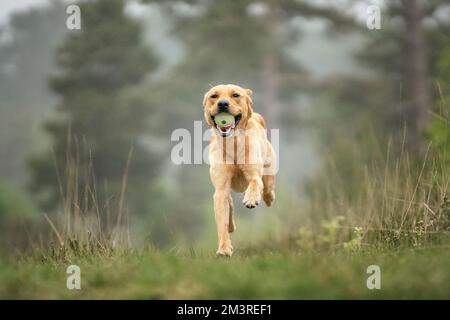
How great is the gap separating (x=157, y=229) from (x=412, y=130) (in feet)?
27.8

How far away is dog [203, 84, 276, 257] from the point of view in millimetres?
5832

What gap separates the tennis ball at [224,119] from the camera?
19.1 feet

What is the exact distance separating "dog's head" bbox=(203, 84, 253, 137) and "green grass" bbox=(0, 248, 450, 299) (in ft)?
3.54

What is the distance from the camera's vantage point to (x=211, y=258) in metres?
5.60

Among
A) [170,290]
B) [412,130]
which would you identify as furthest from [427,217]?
[412,130]

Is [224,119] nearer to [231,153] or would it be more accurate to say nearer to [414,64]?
[231,153]

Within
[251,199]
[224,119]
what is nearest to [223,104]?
[224,119]

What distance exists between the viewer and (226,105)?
5738 millimetres

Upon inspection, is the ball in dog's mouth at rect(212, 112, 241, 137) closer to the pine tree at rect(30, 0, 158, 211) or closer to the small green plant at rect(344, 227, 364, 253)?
the small green plant at rect(344, 227, 364, 253)

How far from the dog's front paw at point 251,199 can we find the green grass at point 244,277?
43 centimetres

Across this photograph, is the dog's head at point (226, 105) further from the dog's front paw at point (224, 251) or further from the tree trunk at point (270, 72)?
the tree trunk at point (270, 72)

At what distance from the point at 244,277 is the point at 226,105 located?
1.62 m

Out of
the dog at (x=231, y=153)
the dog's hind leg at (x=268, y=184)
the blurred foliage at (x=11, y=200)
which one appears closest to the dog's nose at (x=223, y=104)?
the dog at (x=231, y=153)

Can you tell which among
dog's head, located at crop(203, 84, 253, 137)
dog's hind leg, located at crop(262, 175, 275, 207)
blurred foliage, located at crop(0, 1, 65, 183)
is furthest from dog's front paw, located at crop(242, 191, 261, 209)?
Result: blurred foliage, located at crop(0, 1, 65, 183)
